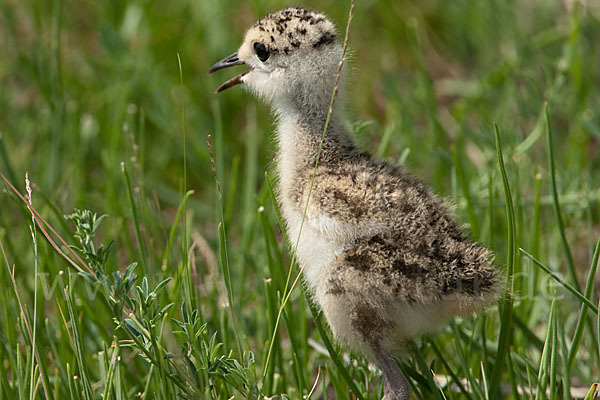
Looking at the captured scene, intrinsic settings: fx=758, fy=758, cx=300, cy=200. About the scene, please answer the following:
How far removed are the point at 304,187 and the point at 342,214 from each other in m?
0.21

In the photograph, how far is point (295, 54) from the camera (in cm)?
243

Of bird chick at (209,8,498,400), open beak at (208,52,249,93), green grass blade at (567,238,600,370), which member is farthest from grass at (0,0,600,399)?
open beak at (208,52,249,93)

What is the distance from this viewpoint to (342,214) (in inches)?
82.7

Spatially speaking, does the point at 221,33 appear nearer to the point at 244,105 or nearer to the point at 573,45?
the point at 244,105

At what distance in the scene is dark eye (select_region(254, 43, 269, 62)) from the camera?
2.51 metres

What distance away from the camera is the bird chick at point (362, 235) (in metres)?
2.03

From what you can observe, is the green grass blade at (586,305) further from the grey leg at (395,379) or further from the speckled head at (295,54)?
the speckled head at (295,54)

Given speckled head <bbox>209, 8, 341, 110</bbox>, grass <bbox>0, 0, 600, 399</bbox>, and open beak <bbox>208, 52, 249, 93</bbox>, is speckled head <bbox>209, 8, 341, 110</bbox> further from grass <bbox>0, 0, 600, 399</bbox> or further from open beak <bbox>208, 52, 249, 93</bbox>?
grass <bbox>0, 0, 600, 399</bbox>

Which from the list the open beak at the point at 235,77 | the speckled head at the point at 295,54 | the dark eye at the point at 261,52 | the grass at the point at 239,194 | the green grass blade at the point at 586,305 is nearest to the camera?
the green grass blade at the point at 586,305

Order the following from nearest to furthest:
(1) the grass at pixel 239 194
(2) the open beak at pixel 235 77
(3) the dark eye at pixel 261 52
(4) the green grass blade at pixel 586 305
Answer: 1. (4) the green grass blade at pixel 586 305
2. (1) the grass at pixel 239 194
3. (3) the dark eye at pixel 261 52
4. (2) the open beak at pixel 235 77

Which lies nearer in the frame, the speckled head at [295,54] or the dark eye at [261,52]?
the speckled head at [295,54]

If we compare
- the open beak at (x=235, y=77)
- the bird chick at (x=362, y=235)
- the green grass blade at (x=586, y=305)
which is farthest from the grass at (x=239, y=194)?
the open beak at (x=235, y=77)

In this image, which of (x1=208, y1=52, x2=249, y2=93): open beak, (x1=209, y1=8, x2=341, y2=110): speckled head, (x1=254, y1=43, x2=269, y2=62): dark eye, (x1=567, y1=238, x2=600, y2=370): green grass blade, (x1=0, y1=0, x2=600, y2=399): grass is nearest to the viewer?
(x1=567, y1=238, x2=600, y2=370): green grass blade

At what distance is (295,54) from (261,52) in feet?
0.51
